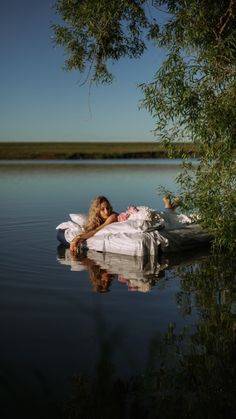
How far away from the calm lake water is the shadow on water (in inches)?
0.4

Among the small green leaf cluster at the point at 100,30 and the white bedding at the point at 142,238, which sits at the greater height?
the small green leaf cluster at the point at 100,30

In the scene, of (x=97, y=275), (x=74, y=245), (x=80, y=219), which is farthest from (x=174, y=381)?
(x=80, y=219)

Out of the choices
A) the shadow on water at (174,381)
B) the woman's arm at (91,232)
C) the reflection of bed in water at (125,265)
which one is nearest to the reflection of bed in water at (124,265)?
the reflection of bed in water at (125,265)

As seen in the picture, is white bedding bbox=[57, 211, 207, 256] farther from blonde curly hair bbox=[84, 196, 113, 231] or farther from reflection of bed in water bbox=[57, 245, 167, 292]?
blonde curly hair bbox=[84, 196, 113, 231]

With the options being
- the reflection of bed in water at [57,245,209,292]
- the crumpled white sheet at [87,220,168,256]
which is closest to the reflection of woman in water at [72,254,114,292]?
the reflection of bed in water at [57,245,209,292]

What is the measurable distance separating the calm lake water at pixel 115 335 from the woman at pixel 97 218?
73 centimetres

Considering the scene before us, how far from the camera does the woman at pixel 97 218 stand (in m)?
13.1

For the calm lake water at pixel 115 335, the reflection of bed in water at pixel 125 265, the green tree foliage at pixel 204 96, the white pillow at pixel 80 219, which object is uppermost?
the green tree foliage at pixel 204 96

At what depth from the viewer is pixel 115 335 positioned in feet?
21.8

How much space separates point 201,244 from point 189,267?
260 centimetres

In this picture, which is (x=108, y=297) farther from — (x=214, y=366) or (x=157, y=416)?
(x=157, y=416)

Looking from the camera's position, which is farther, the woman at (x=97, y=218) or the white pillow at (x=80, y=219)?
the white pillow at (x=80, y=219)

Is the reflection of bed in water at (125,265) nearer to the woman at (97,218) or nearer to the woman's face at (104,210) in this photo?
the woman at (97,218)

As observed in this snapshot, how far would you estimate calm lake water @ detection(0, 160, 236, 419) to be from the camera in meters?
4.84
